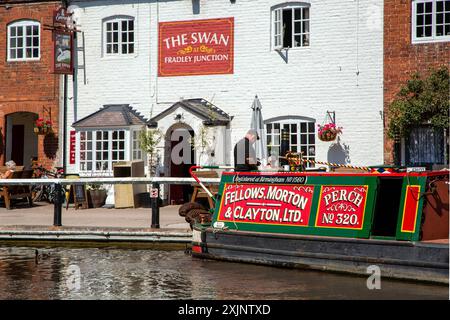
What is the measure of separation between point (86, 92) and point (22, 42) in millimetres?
2518

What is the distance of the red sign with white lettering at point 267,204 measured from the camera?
12555 millimetres

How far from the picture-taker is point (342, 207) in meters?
12.0

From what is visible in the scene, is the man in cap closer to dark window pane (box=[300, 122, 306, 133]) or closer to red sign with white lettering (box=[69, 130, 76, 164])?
dark window pane (box=[300, 122, 306, 133])

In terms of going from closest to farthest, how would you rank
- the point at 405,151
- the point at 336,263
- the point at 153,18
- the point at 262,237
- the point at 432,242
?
the point at 432,242, the point at 336,263, the point at 262,237, the point at 405,151, the point at 153,18

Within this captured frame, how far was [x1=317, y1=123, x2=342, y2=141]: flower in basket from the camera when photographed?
2009 cm

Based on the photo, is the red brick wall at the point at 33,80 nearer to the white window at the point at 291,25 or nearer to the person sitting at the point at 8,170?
the person sitting at the point at 8,170

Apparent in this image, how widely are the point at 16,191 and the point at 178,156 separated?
4535 millimetres

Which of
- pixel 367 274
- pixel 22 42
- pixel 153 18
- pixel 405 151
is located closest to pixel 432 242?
pixel 367 274

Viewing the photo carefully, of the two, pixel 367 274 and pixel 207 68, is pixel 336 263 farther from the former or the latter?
pixel 207 68

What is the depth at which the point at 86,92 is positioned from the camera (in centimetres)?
2327

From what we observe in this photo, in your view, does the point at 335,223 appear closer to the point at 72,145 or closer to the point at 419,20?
the point at 419,20

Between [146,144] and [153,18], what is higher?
[153,18]

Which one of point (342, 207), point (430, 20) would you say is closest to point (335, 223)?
point (342, 207)

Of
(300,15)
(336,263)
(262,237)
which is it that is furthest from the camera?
(300,15)
